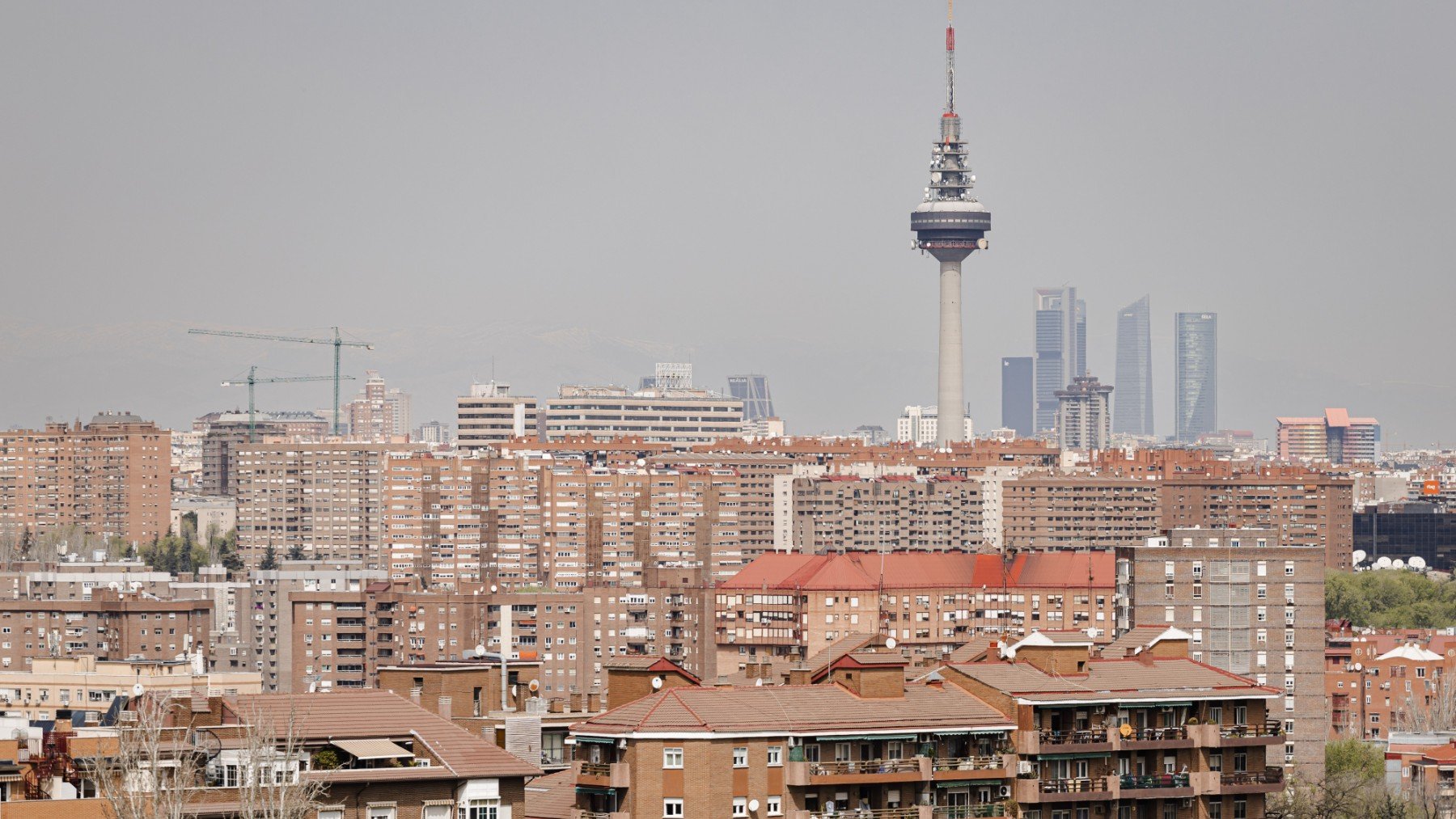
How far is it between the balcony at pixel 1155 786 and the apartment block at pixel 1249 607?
1239 inches

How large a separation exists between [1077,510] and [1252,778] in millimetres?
144562

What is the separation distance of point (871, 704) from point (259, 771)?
9780 millimetres

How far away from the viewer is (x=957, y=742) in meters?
37.5

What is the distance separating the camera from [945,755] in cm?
3741

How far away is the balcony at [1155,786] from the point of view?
39.8 meters

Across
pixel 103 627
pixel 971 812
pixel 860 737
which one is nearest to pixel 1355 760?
pixel 971 812

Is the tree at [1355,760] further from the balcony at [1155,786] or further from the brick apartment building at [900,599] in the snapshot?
the brick apartment building at [900,599]

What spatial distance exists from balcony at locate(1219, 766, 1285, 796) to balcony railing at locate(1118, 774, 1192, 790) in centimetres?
67

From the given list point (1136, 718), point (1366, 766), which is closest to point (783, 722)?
point (1136, 718)

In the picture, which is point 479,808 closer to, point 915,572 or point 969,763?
point 969,763

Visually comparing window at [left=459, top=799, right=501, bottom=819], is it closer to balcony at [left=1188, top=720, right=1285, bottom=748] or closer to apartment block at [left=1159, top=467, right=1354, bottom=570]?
balcony at [left=1188, top=720, right=1285, bottom=748]

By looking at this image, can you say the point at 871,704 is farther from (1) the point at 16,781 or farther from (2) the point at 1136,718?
(1) the point at 16,781

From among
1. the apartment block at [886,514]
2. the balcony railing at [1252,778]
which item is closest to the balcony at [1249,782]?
the balcony railing at [1252,778]

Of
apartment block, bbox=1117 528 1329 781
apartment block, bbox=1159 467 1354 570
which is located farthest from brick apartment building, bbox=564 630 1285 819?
apartment block, bbox=1159 467 1354 570
